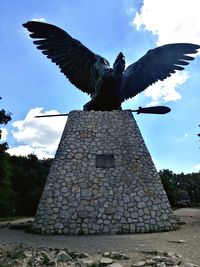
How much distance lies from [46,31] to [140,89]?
4002mm

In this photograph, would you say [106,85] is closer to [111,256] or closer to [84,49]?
[84,49]

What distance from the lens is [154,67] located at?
520 inches

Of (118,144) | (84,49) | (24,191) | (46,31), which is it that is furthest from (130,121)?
Answer: (24,191)

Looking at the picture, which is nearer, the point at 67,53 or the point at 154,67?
the point at 67,53

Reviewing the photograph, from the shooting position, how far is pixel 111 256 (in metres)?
6.12

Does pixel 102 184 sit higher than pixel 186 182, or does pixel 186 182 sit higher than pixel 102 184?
pixel 186 182

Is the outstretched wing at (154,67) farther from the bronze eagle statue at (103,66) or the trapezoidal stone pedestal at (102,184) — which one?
the trapezoidal stone pedestal at (102,184)

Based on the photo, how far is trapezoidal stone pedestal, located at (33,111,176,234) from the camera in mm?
10086

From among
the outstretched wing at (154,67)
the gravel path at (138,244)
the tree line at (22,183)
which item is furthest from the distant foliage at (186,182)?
the gravel path at (138,244)

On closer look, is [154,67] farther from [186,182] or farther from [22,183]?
[186,182]

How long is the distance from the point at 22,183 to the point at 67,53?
68.5ft

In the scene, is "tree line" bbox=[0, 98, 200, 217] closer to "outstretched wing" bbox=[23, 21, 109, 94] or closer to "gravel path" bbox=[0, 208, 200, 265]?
"outstretched wing" bbox=[23, 21, 109, 94]

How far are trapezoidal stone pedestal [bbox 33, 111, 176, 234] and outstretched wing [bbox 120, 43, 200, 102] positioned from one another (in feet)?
5.02

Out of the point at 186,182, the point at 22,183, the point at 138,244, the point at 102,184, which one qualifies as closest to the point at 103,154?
the point at 102,184
